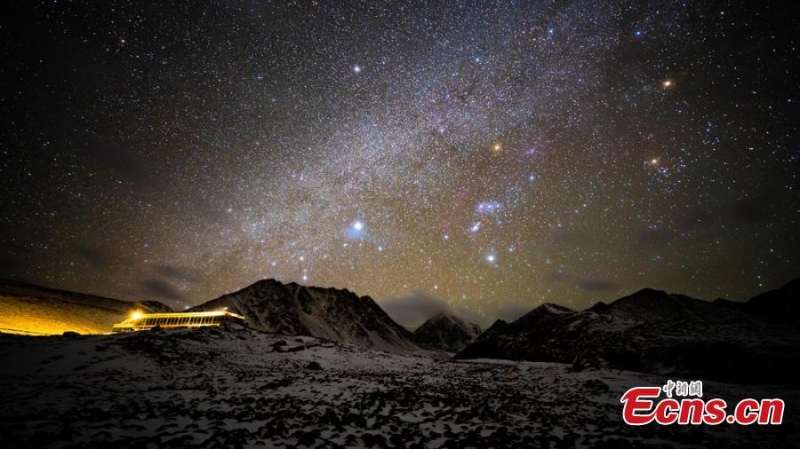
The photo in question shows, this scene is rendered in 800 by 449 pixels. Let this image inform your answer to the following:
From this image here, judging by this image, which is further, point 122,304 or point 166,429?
point 122,304

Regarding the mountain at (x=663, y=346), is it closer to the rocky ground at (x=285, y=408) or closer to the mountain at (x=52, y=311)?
the rocky ground at (x=285, y=408)

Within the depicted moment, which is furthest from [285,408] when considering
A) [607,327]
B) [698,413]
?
[607,327]

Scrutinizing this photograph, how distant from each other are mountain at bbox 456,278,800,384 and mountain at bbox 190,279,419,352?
83.4m

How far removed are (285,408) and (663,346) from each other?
99.1 feet

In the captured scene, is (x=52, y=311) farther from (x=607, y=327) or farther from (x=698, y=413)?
(x=607, y=327)

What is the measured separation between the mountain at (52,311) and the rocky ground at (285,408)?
54642 mm

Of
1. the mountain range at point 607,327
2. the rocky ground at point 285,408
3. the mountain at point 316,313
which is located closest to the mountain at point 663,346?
the mountain range at point 607,327

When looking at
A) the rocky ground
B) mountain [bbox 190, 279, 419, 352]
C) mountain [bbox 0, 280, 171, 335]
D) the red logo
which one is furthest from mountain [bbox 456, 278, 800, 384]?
mountain [bbox 190, 279, 419, 352]

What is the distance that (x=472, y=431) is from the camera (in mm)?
7594

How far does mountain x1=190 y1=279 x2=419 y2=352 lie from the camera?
117025 mm

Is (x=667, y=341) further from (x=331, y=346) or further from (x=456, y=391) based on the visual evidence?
(x=331, y=346)

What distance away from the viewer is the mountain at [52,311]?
172 ft

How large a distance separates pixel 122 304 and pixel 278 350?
8091cm

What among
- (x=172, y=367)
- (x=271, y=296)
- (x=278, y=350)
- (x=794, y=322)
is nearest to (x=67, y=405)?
(x=172, y=367)
